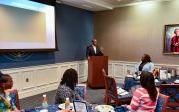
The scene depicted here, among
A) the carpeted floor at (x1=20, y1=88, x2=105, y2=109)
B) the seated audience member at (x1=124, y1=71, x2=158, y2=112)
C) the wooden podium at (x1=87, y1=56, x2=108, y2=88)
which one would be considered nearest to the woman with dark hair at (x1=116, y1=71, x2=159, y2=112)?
the seated audience member at (x1=124, y1=71, x2=158, y2=112)

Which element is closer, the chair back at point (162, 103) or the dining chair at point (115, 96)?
the chair back at point (162, 103)

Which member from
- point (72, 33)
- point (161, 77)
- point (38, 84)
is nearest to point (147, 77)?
point (161, 77)

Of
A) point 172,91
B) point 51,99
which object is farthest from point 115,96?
point 51,99

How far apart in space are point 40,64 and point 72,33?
1.73 meters

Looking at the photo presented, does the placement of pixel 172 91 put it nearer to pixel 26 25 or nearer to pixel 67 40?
pixel 26 25

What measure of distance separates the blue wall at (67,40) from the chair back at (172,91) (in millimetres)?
3559

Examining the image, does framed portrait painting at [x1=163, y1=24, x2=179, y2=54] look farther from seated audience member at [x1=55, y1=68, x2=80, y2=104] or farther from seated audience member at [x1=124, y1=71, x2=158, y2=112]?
seated audience member at [x1=55, y1=68, x2=80, y2=104]

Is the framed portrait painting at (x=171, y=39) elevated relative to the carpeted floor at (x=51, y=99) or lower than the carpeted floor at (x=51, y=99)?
elevated

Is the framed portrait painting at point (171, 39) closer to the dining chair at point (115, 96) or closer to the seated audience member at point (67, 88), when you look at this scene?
the dining chair at point (115, 96)

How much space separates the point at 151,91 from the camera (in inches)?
87.3

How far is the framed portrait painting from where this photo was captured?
6148 mm

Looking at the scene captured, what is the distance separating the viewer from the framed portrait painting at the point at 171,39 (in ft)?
20.2

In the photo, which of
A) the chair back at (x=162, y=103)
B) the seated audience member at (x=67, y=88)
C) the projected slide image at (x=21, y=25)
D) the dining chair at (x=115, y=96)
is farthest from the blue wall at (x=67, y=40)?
the chair back at (x=162, y=103)

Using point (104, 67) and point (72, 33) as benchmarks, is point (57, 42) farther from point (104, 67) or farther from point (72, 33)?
point (104, 67)
